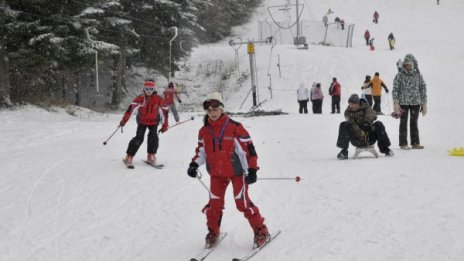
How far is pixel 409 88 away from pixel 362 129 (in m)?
1.50

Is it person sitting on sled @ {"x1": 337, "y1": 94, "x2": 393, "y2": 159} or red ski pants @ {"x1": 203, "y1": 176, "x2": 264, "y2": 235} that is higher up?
person sitting on sled @ {"x1": 337, "y1": 94, "x2": 393, "y2": 159}

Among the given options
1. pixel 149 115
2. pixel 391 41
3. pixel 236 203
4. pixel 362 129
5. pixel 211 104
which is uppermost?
pixel 391 41

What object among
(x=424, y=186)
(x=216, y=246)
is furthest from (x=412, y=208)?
(x=216, y=246)

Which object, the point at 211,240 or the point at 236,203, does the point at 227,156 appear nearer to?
the point at 236,203

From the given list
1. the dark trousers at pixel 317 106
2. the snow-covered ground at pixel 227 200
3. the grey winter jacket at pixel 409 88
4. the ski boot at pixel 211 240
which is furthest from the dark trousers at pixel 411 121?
the dark trousers at pixel 317 106

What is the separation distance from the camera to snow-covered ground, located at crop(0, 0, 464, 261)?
5.32 m

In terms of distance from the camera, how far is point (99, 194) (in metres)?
8.23

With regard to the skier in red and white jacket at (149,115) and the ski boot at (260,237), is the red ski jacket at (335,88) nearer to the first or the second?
the skier in red and white jacket at (149,115)

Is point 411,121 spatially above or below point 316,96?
below

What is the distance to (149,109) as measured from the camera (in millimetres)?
10023

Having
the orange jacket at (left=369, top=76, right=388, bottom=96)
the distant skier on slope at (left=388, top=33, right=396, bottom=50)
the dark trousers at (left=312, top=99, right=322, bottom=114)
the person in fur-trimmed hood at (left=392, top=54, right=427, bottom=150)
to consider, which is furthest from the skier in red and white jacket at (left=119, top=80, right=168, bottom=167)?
the distant skier on slope at (left=388, top=33, right=396, bottom=50)

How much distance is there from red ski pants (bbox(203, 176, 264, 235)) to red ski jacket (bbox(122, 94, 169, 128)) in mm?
4858

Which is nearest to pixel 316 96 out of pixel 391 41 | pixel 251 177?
A: pixel 251 177

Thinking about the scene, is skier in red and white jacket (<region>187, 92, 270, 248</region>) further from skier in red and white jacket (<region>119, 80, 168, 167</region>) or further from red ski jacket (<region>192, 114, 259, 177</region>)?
skier in red and white jacket (<region>119, 80, 168, 167</region>)
